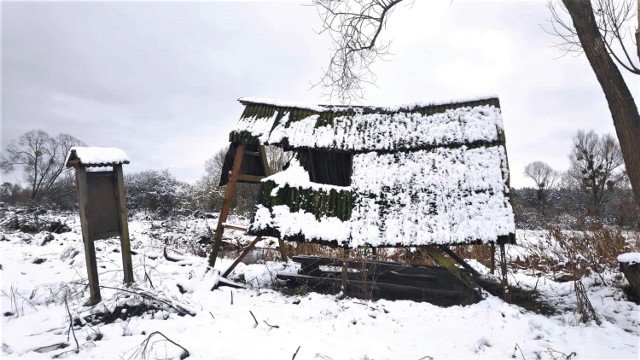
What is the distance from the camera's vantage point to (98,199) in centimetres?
545

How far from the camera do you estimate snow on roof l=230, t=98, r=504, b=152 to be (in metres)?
7.77

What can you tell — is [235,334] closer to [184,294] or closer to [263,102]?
[184,294]

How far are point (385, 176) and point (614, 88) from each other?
13.9 ft

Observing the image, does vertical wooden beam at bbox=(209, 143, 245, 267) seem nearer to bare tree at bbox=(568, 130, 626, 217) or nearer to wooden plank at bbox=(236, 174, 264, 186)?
wooden plank at bbox=(236, 174, 264, 186)

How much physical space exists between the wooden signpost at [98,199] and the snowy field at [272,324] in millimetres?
586

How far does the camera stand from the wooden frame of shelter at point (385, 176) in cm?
679

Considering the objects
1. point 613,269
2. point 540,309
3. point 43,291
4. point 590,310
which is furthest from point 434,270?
point 43,291

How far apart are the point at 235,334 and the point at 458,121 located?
6814mm

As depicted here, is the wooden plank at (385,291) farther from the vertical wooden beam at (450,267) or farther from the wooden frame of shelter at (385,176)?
the wooden frame of shelter at (385,176)

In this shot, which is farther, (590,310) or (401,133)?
(401,133)

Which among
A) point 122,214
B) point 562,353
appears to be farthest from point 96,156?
point 562,353

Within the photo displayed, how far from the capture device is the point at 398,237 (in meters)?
6.77

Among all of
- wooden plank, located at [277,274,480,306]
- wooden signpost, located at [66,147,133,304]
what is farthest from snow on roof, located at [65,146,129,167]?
wooden plank, located at [277,274,480,306]

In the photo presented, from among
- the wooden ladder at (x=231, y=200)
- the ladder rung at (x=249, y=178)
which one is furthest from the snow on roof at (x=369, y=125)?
the ladder rung at (x=249, y=178)
